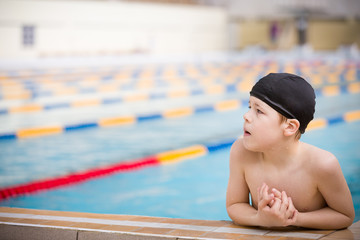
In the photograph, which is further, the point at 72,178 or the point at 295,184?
A: the point at 72,178

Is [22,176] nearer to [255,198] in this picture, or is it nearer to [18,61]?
[255,198]

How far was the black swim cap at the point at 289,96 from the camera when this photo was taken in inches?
72.1

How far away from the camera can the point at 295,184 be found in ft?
6.40

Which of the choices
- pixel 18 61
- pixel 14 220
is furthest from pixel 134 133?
pixel 18 61

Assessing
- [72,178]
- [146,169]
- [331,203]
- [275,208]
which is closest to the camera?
[275,208]

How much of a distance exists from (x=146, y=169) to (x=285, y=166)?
8.33ft

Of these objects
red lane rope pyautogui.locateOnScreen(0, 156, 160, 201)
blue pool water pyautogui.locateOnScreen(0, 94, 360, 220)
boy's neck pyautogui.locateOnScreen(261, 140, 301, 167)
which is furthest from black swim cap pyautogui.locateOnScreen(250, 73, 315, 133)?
A: red lane rope pyautogui.locateOnScreen(0, 156, 160, 201)

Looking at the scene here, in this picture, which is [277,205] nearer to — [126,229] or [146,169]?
[126,229]

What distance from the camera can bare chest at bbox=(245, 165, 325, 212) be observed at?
1940 mm

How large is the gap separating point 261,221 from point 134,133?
4.43 metres

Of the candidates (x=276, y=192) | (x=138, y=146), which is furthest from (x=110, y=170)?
(x=276, y=192)

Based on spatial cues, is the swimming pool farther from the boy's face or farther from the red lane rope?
the boy's face

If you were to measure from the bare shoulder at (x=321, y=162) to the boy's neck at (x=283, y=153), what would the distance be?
49mm

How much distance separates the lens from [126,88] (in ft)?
38.0
